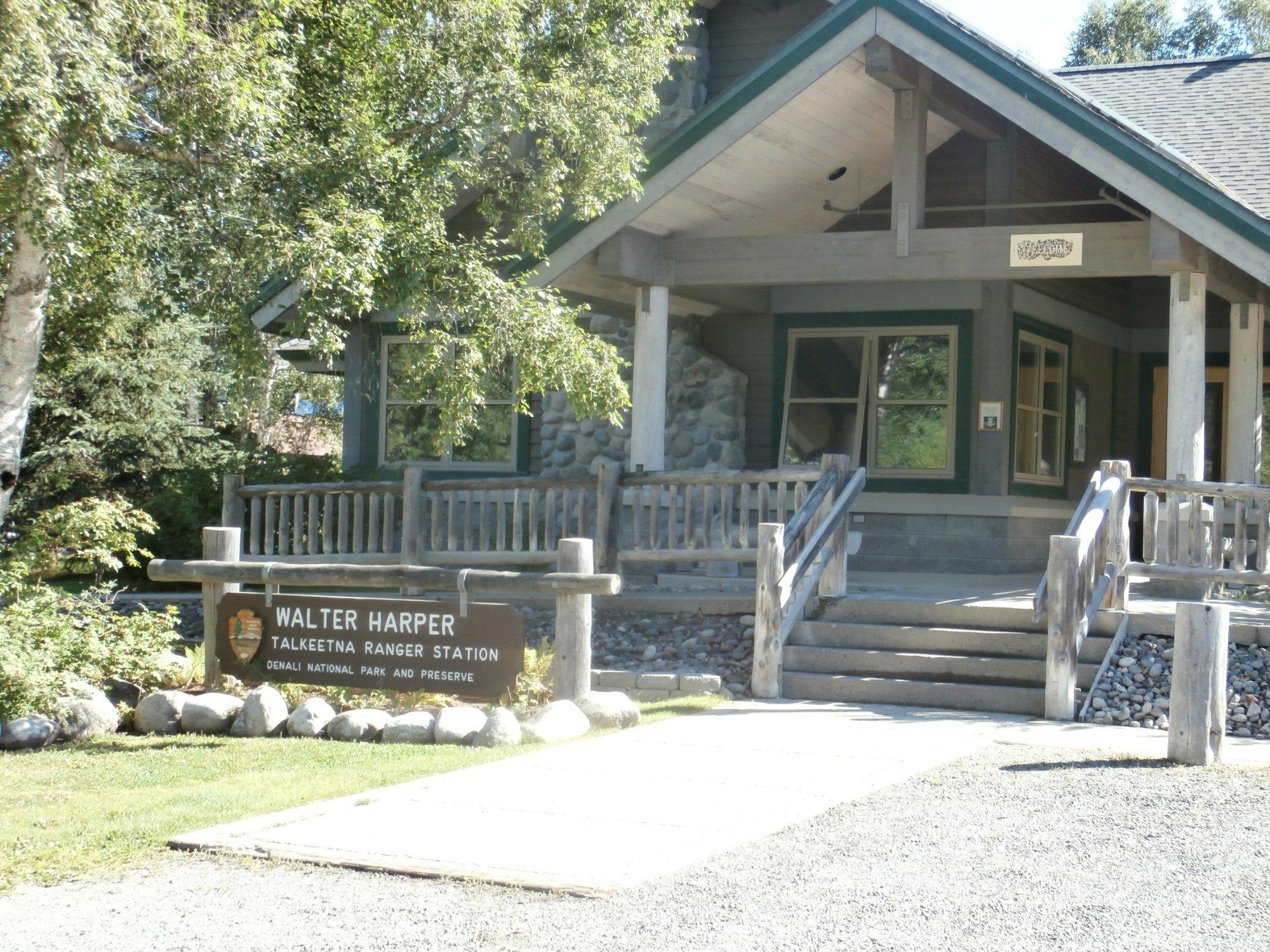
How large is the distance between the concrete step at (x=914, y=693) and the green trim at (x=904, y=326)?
4649mm

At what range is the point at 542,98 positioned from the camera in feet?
37.0

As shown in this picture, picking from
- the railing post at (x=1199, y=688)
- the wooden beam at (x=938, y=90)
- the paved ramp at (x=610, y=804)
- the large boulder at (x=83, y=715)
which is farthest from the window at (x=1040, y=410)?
the large boulder at (x=83, y=715)

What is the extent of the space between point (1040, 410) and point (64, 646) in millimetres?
9866

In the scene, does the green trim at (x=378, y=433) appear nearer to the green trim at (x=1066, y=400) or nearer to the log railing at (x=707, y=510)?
the log railing at (x=707, y=510)

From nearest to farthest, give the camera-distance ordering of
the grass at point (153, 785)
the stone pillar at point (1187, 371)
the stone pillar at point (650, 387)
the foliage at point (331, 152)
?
the grass at point (153, 785) < the foliage at point (331, 152) < the stone pillar at point (1187, 371) < the stone pillar at point (650, 387)

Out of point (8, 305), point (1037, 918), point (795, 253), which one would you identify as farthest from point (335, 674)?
point (795, 253)

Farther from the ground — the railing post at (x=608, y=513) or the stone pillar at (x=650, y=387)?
the stone pillar at (x=650, y=387)

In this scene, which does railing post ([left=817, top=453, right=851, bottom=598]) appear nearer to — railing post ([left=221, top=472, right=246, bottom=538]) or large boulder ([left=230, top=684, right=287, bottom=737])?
large boulder ([left=230, top=684, right=287, bottom=737])

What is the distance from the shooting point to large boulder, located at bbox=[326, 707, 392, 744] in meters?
8.20

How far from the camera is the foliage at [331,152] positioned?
28.6ft

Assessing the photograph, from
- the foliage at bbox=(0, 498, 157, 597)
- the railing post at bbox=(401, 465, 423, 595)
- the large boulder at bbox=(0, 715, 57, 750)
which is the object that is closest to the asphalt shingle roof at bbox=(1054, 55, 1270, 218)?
the railing post at bbox=(401, 465, 423, 595)

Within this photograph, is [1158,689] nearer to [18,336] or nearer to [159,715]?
[159,715]

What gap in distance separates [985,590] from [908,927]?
298 inches

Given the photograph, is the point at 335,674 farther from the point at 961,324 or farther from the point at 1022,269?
the point at 961,324
